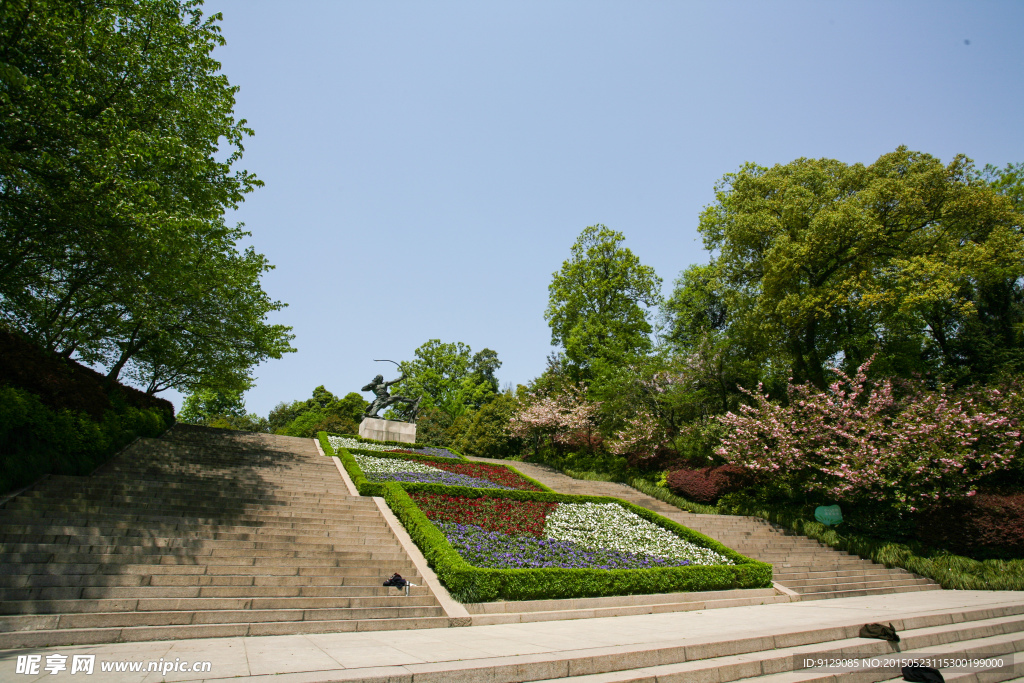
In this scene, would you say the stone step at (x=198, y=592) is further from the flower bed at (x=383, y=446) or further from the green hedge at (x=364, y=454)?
the flower bed at (x=383, y=446)

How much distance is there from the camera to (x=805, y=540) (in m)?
16.7

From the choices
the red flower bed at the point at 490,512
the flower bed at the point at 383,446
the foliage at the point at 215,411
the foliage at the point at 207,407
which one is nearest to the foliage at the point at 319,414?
the foliage at the point at 215,411

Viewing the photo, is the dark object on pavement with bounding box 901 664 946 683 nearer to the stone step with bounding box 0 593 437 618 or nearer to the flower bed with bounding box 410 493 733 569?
the flower bed with bounding box 410 493 733 569

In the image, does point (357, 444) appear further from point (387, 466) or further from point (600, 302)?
point (600, 302)

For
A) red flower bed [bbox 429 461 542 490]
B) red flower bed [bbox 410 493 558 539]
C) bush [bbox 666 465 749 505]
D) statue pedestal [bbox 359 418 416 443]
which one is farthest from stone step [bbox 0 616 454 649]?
statue pedestal [bbox 359 418 416 443]

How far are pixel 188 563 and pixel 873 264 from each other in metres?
26.2

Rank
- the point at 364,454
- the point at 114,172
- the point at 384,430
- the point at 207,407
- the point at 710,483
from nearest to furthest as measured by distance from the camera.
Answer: the point at 114,172 < the point at 710,483 < the point at 364,454 < the point at 384,430 < the point at 207,407

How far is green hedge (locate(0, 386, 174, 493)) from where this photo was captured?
10617 mm

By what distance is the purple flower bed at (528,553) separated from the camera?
1073 centimetres

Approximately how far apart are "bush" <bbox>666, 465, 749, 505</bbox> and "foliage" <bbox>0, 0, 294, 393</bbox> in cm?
1854

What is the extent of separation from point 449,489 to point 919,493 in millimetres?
Result: 13763

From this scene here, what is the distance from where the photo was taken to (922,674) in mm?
5445

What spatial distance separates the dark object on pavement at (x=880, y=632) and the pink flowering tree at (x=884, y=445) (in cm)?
1008

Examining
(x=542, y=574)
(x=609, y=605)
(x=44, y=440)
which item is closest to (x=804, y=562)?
(x=609, y=605)
